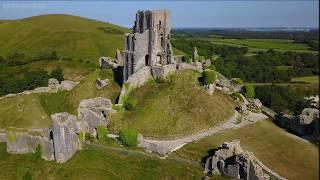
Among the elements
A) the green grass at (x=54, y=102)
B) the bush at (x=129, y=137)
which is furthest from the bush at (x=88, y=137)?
the green grass at (x=54, y=102)

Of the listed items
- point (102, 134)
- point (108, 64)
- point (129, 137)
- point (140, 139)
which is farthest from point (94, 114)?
point (108, 64)

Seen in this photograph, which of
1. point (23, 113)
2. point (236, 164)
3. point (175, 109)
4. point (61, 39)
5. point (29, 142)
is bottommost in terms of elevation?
point (29, 142)

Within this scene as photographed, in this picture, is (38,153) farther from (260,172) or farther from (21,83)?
(21,83)

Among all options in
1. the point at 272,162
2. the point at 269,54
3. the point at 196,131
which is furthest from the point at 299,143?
the point at 269,54

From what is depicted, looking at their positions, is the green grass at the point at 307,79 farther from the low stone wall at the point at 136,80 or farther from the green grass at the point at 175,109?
the low stone wall at the point at 136,80

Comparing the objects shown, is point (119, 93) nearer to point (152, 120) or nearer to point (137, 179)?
point (152, 120)

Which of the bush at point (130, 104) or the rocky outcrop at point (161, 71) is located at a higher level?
the rocky outcrop at point (161, 71)
